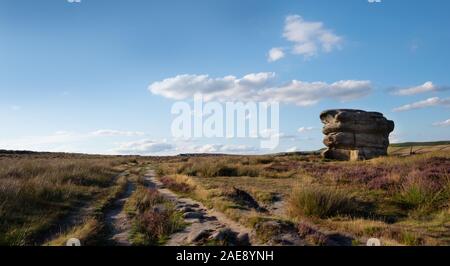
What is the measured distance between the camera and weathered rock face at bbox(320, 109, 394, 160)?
4741cm

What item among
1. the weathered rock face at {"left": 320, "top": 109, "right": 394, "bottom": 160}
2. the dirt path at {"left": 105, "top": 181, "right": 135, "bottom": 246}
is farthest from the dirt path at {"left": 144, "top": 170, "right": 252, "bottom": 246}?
the weathered rock face at {"left": 320, "top": 109, "right": 394, "bottom": 160}

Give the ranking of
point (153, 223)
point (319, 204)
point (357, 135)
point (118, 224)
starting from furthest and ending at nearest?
point (357, 135), point (319, 204), point (118, 224), point (153, 223)

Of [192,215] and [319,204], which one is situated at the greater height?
[319,204]

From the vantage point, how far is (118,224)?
43.1 feet

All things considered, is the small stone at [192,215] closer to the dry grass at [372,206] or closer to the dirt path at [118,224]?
the dry grass at [372,206]

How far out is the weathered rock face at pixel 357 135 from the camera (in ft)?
156

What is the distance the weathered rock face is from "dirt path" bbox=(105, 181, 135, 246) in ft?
112

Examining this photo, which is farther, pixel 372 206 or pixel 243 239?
pixel 372 206

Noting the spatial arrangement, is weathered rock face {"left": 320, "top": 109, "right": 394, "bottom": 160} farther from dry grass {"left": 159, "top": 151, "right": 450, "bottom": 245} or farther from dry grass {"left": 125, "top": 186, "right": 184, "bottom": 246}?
dry grass {"left": 125, "top": 186, "right": 184, "bottom": 246}

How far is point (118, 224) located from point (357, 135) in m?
38.7

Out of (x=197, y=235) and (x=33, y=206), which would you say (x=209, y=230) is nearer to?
(x=197, y=235)


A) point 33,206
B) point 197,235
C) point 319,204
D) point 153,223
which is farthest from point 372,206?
point 33,206
